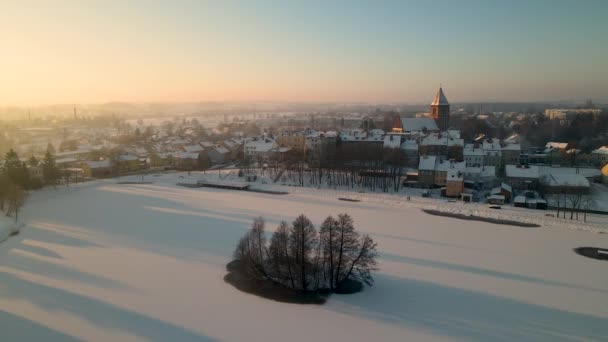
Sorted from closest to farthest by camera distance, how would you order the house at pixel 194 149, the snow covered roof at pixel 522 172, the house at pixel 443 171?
the snow covered roof at pixel 522 172, the house at pixel 443 171, the house at pixel 194 149

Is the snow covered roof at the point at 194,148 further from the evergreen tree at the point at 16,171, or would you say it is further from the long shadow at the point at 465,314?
the long shadow at the point at 465,314

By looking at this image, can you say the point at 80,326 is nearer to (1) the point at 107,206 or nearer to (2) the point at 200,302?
(2) the point at 200,302

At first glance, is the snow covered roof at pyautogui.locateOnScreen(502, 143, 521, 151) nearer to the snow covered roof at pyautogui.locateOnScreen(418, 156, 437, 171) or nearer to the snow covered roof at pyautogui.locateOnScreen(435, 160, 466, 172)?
the snow covered roof at pyautogui.locateOnScreen(435, 160, 466, 172)

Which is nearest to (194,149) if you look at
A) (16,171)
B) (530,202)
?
(16,171)

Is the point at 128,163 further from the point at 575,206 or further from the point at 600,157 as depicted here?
the point at 600,157

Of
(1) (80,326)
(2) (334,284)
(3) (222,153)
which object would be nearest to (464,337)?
(2) (334,284)

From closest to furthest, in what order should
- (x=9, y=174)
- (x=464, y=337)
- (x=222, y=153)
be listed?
(x=464, y=337)
(x=9, y=174)
(x=222, y=153)

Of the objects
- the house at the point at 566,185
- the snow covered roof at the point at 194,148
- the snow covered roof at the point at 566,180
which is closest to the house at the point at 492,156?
the snow covered roof at the point at 566,180
